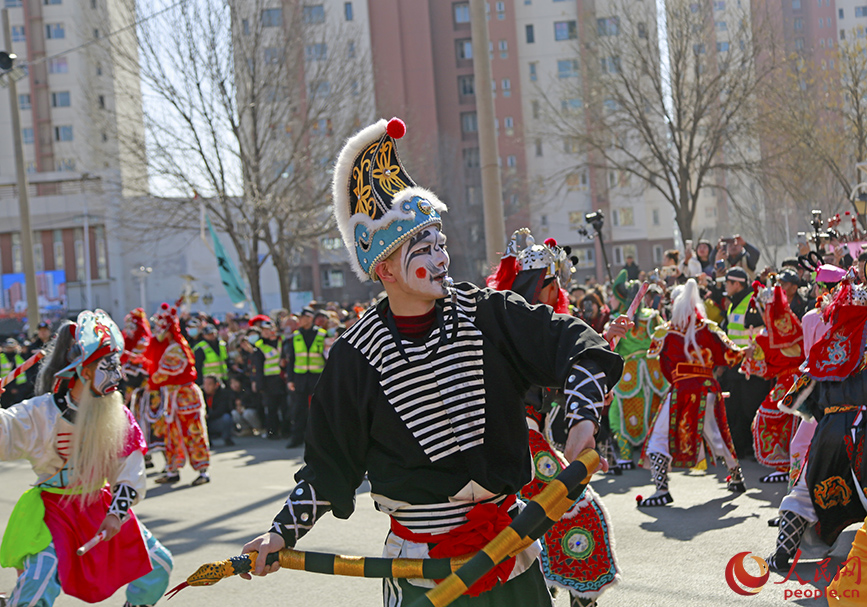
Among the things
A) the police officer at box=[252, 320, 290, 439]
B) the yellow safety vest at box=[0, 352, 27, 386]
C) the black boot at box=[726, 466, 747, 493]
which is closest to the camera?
the black boot at box=[726, 466, 747, 493]

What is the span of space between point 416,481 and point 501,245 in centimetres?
745

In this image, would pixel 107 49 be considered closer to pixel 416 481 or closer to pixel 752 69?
pixel 752 69

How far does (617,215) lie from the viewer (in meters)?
51.9

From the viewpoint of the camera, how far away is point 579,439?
8.15 ft

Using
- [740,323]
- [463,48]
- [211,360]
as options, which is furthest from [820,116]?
[463,48]

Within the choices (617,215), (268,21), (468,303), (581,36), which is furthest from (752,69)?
(617,215)

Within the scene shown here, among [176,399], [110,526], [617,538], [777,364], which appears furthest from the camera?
[176,399]

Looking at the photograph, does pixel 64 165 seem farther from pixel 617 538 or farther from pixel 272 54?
pixel 617 538

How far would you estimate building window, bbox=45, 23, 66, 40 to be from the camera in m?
57.3

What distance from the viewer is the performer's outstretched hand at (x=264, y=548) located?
276cm

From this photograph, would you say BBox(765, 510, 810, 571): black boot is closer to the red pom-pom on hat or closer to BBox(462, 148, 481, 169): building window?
the red pom-pom on hat

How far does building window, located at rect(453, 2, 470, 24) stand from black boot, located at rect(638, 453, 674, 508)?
49.6 metres

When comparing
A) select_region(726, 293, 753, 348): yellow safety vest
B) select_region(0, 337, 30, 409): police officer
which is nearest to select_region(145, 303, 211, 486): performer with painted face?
select_region(726, 293, 753, 348): yellow safety vest

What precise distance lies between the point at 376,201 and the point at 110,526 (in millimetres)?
2519
